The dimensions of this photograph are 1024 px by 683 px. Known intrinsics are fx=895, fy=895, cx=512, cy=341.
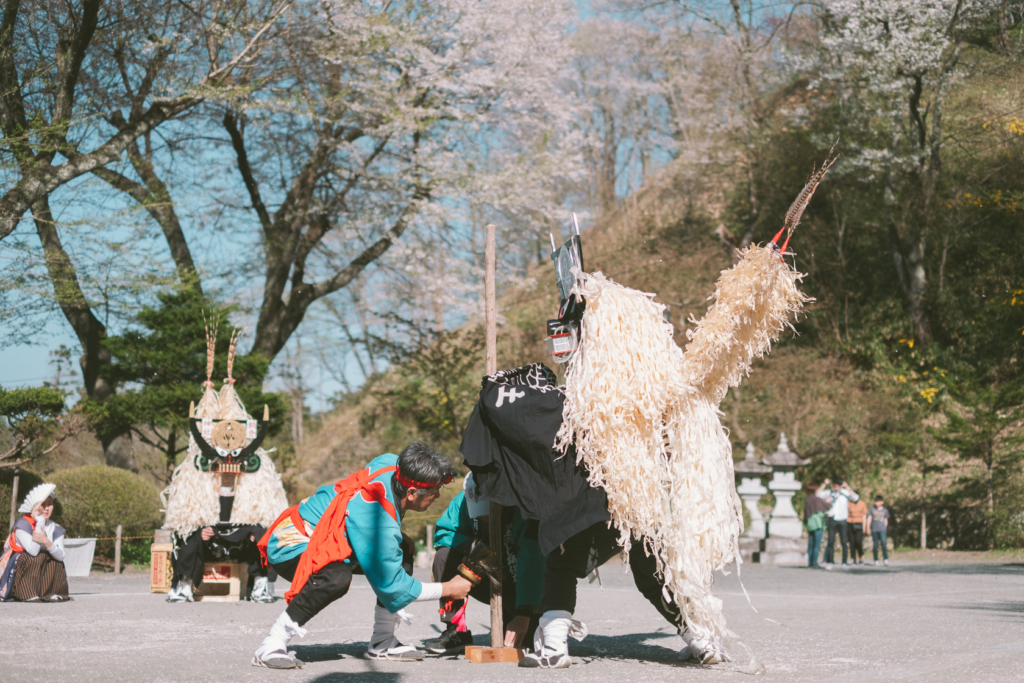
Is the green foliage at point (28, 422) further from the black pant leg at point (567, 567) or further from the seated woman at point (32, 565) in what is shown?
the black pant leg at point (567, 567)

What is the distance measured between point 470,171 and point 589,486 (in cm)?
1387

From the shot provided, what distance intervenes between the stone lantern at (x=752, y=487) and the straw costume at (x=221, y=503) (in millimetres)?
9762

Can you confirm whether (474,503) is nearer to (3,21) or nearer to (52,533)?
(52,533)

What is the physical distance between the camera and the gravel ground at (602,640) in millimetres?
4473

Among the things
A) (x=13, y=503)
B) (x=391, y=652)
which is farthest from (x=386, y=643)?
(x=13, y=503)

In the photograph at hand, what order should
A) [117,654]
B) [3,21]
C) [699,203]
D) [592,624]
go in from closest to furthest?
[117,654] → [592,624] → [3,21] → [699,203]

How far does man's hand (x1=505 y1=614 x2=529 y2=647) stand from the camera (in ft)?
16.4

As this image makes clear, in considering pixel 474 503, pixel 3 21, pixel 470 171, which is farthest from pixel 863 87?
pixel 474 503

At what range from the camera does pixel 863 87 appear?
2048 cm

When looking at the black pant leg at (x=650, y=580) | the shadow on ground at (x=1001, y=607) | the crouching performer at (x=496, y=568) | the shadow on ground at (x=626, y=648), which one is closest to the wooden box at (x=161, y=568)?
the crouching performer at (x=496, y=568)

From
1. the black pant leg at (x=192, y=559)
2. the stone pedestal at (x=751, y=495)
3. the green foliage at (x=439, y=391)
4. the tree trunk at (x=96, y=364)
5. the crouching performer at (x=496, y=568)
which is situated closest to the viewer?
the crouching performer at (x=496, y=568)

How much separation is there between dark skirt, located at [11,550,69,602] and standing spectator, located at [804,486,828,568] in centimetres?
1104

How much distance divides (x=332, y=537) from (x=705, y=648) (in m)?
2.07

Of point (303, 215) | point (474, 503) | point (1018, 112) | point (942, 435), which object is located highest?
point (1018, 112)
